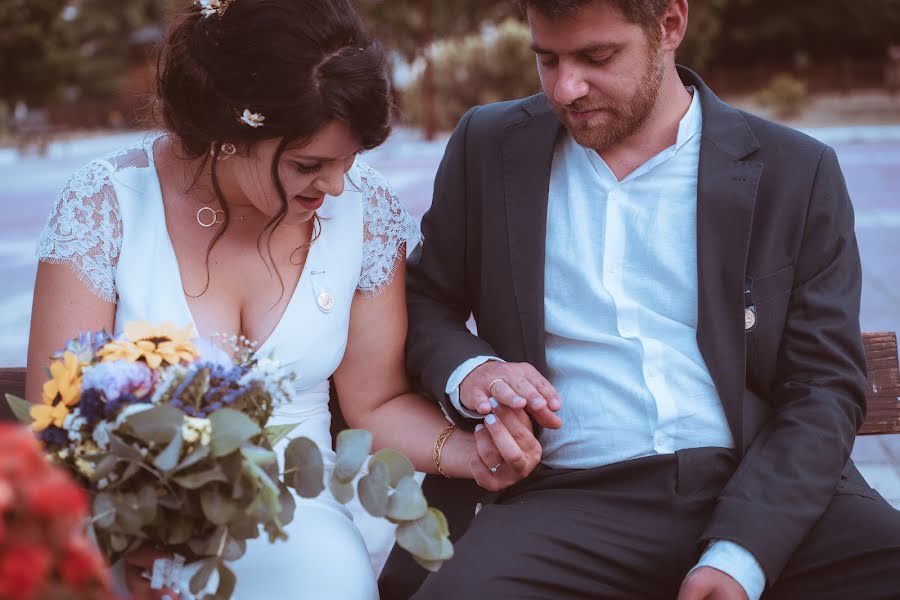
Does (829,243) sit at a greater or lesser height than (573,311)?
greater

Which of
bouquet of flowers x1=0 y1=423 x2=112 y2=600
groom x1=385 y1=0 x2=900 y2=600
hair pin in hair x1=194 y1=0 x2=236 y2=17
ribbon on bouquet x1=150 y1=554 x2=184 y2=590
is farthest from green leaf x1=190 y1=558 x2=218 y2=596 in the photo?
hair pin in hair x1=194 y1=0 x2=236 y2=17

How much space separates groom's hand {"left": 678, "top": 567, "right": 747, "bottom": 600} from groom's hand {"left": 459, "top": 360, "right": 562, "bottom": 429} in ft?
1.38

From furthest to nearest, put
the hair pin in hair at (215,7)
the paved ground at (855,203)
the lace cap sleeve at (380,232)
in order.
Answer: the paved ground at (855,203)
the lace cap sleeve at (380,232)
the hair pin in hair at (215,7)

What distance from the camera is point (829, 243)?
2.50 meters

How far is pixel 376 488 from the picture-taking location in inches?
70.2

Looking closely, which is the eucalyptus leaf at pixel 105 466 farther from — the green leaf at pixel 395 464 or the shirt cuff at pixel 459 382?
the shirt cuff at pixel 459 382

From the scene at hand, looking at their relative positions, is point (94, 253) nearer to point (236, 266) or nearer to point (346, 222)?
point (236, 266)

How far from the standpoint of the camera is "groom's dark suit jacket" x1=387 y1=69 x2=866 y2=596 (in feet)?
7.84

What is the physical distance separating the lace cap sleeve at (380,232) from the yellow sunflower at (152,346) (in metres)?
1.00

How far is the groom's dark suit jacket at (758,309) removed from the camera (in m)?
2.39

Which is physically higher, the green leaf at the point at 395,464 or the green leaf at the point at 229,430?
the green leaf at the point at 229,430

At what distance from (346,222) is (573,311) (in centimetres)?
62

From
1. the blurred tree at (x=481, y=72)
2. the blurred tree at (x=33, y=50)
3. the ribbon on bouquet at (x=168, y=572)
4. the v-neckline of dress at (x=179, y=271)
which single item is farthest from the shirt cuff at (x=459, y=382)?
the blurred tree at (x=33, y=50)

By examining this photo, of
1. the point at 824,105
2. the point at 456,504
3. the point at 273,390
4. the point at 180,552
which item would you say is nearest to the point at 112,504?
the point at 180,552
